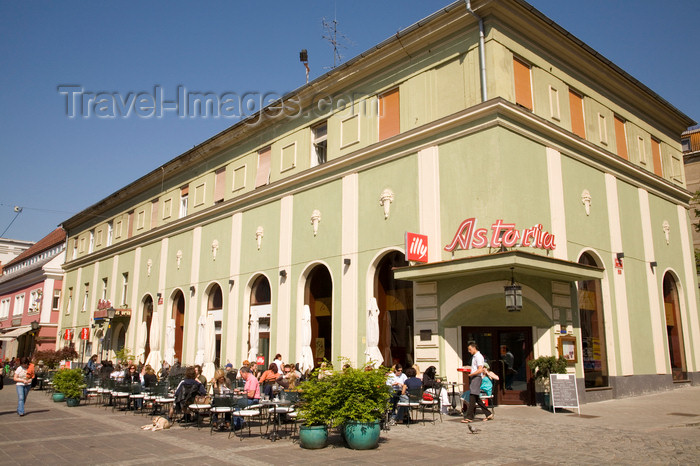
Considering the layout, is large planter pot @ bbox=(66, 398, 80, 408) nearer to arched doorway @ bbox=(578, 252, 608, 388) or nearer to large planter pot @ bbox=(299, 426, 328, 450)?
large planter pot @ bbox=(299, 426, 328, 450)

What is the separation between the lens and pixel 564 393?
49.6ft

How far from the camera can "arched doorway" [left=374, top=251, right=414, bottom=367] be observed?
1808cm

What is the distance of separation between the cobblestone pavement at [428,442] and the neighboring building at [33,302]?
35133 millimetres

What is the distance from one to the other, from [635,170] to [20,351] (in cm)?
5352

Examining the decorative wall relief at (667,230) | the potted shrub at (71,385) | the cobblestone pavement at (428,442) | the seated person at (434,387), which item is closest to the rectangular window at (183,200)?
the potted shrub at (71,385)

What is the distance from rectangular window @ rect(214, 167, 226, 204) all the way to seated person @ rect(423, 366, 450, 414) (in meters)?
16.2

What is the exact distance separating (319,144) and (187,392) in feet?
39.1

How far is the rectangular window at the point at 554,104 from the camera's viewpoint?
61.1 feet

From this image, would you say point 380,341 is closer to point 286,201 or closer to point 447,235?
point 447,235

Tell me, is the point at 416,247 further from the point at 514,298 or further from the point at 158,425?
the point at 158,425

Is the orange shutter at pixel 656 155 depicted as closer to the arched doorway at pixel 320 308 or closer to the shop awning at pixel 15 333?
the arched doorway at pixel 320 308

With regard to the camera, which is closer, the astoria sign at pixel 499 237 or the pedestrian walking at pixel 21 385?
the astoria sign at pixel 499 237

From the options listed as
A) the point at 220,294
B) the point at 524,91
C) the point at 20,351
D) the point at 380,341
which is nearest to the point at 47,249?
the point at 20,351

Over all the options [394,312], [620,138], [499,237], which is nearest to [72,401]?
[394,312]
